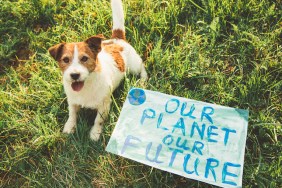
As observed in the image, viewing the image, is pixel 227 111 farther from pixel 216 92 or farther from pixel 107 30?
pixel 107 30

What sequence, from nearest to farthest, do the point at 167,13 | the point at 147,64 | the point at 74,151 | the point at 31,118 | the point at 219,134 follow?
the point at 219,134 < the point at 74,151 < the point at 31,118 < the point at 147,64 < the point at 167,13

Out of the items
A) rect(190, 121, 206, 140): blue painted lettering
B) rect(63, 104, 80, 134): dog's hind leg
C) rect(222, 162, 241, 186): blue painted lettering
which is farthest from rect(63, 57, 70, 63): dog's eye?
rect(222, 162, 241, 186): blue painted lettering

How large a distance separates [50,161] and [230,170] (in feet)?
4.80

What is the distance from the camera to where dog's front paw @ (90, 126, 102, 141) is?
275 cm

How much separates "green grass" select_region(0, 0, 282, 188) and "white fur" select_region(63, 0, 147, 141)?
90mm

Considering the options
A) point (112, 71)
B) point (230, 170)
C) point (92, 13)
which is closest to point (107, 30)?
point (92, 13)

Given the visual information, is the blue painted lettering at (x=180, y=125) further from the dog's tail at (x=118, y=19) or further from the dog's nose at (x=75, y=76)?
the dog's tail at (x=118, y=19)

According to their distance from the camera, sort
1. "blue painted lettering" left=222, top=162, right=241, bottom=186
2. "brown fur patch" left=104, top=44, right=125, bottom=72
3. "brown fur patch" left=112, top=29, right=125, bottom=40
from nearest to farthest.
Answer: "blue painted lettering" left=222, top=162, right=241, bottom=186, "brown fur patch" left=104, top=44, right=125, bottom=72, "brown fur patch" left=112, top=29, right=125, bottom=40

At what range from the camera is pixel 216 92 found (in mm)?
2854

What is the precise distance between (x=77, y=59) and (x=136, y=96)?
64cm

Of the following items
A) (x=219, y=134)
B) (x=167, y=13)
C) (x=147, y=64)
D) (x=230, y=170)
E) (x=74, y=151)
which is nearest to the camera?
(x=230, y=170)

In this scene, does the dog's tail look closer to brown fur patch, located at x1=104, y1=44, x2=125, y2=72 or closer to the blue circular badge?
brown fur patch, located at x1=104, y1=44, x2=125, y2=72

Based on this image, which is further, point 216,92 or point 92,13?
point 92,13

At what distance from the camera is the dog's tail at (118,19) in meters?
3.04
